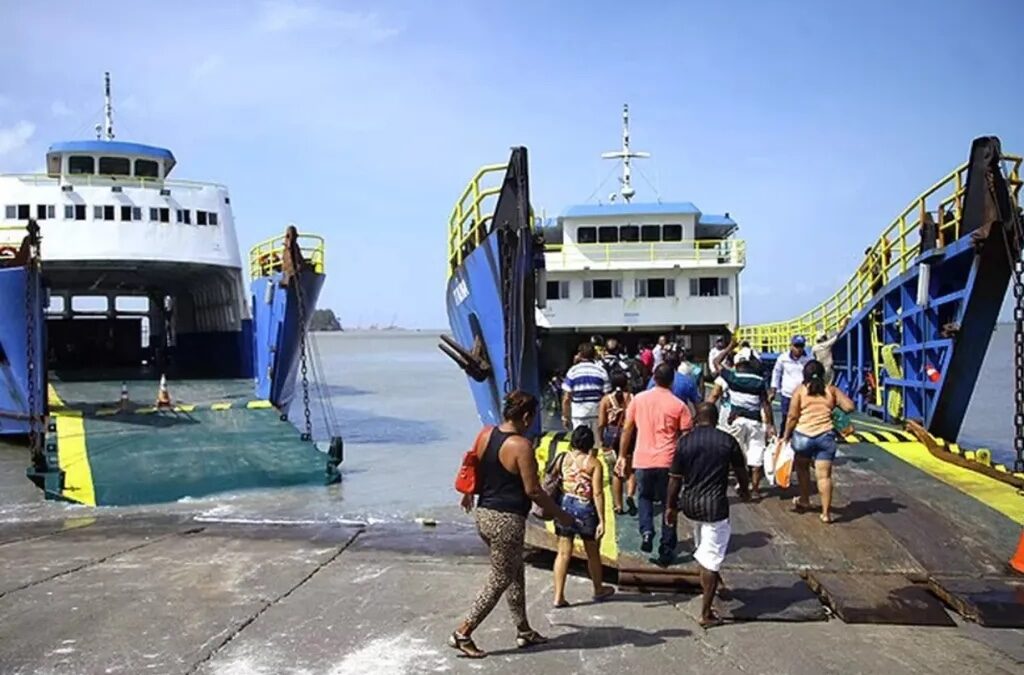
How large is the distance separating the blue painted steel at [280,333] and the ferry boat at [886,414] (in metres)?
3.06

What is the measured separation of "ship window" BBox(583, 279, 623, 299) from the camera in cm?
2234

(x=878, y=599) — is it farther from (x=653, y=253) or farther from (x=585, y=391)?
(x=653, y=253)

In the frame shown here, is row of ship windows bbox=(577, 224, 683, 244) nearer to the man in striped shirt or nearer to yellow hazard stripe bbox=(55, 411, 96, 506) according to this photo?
yellow hazard stripe bbox=(55, 411, 96, 506)

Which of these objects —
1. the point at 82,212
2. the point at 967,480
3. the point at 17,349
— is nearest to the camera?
the point at 967,480

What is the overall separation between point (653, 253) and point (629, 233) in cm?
124

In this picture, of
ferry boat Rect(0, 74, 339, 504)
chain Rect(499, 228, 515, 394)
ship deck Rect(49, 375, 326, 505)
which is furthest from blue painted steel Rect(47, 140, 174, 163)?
chain Rect(499, 228, 515, 394)

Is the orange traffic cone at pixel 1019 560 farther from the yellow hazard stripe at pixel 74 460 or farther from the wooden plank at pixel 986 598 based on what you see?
the yellow hazard stripe at pixel 74 460

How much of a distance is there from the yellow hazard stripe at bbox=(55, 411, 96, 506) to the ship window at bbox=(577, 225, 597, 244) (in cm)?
1272

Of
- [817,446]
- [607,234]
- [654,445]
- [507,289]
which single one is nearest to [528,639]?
[654,445]

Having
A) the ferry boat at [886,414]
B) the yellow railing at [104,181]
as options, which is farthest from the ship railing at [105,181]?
the ferry boat at [886,414]

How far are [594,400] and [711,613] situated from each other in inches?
125

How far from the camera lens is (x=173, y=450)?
13938 millimetres

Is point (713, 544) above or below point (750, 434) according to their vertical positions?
below

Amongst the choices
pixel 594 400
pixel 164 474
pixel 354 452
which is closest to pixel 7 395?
pixel 164 474
